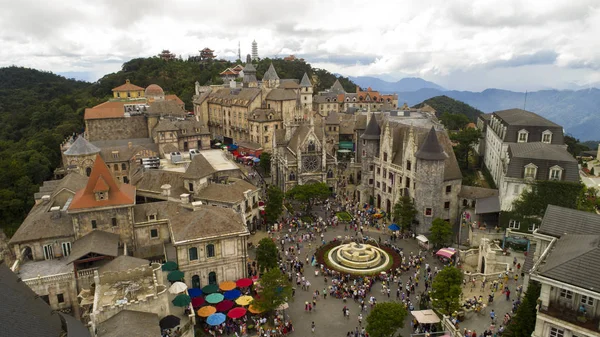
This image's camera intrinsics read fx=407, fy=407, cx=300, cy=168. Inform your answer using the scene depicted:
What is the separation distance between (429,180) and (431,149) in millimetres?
3948

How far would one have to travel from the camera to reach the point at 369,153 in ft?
212

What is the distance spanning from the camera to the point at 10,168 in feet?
227

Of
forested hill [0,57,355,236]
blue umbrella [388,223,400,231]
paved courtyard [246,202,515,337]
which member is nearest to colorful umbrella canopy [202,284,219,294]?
paved courtyard [246,202,515,337]

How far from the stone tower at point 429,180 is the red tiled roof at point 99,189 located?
34.3 meters

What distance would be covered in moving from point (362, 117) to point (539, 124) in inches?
1403

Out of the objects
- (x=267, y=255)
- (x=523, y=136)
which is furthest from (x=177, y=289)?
(x=523, y=136)

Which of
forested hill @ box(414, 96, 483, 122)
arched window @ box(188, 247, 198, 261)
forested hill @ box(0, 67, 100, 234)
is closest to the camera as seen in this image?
arched window @ box(188, 247, 198, 261)

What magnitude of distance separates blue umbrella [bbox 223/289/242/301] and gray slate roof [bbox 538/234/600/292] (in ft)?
79.7

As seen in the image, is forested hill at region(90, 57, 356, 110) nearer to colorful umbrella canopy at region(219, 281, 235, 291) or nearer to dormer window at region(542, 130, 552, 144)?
colorful umbrella canopy at region(219, 281, 235, 291)

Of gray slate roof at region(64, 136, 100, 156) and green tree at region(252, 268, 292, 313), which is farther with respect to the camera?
gray slate roof at region(64, 136, 100, 156)

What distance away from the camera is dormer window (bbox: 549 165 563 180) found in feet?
141

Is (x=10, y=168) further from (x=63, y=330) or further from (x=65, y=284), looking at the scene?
(x=63, y=330)

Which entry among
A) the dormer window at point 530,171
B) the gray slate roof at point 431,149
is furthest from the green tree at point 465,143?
the dormer window at point 530,171

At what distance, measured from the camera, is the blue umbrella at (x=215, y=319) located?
32.5 metres
